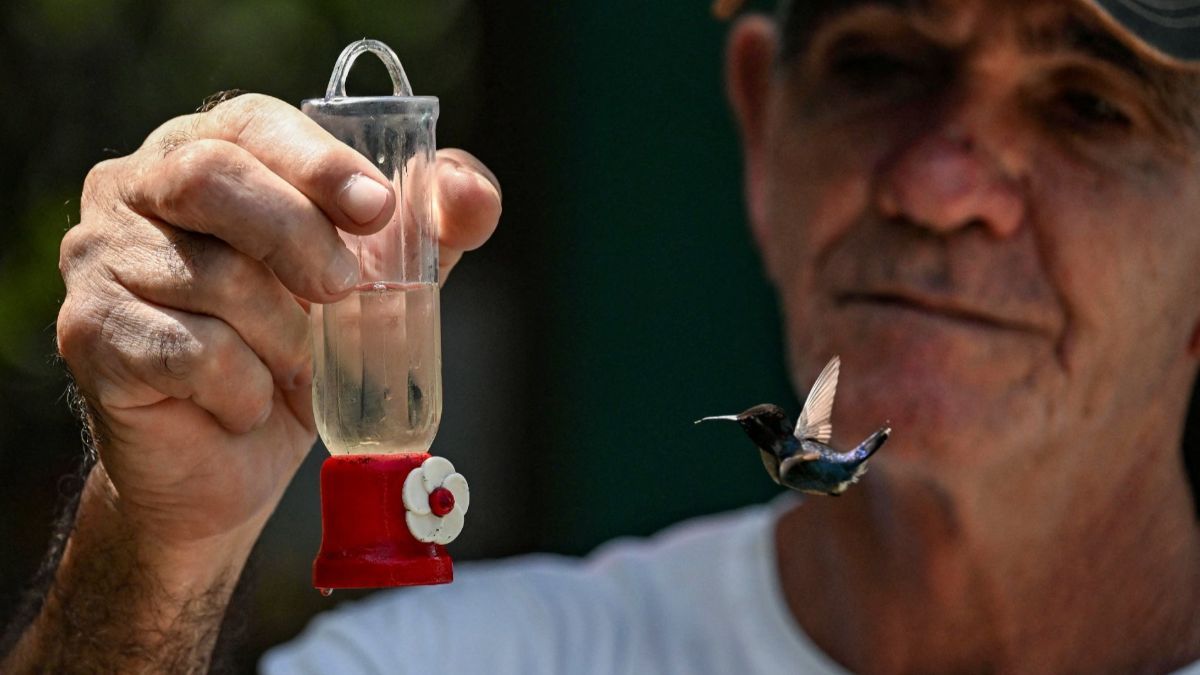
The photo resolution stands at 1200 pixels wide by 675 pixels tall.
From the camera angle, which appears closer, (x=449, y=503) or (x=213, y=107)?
(x=449, y=503)

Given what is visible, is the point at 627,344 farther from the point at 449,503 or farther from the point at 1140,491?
the point at 449,503

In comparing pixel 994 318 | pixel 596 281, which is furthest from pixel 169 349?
pixel 596 281

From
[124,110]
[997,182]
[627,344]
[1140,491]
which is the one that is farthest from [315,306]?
[627,344]

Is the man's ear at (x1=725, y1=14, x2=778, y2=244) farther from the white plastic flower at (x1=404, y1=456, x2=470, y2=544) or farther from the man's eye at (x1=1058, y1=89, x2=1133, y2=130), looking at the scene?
the white plastic flower at (x1=404, y1=456, x2=470, y2=544)

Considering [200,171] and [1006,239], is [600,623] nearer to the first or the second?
[1006,239]

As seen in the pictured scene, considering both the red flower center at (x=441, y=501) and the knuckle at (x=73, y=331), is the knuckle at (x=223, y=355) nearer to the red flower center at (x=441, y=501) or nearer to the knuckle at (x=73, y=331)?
the knuckle at (x=73, y=331)

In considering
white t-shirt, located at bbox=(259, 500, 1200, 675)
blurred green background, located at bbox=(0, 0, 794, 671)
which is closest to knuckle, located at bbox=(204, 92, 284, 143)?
white t-shirt, located at bbox=(259, 500, 1200, 675)
